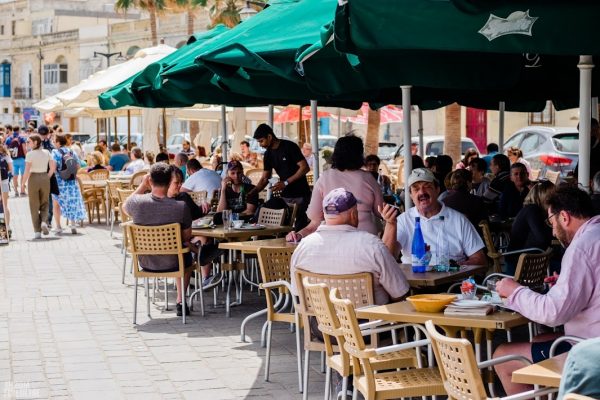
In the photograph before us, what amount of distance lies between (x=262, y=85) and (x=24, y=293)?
4017mm

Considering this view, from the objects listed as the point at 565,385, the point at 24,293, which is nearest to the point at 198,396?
the point at 565,385

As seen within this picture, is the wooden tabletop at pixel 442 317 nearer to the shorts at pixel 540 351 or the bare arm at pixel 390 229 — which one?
the shorts at pixel 540 351

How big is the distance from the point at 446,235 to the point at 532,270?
36.2 inches

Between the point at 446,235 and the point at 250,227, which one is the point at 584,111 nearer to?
the point at 446,235

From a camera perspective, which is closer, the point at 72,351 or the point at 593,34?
the point at 593,34

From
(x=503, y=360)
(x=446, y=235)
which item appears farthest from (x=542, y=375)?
(x=446, y=235)

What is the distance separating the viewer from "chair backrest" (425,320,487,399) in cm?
452

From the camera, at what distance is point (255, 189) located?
1322 cm

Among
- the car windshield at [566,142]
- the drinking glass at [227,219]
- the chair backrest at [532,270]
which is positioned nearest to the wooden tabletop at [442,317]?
the chair backrest at [532,270]

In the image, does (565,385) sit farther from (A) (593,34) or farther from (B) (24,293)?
(B) (24,293)

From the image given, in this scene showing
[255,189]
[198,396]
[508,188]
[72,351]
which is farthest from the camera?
[255,189]

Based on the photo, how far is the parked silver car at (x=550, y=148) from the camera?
74.8 ft

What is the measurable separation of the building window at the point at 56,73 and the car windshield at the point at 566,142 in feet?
194

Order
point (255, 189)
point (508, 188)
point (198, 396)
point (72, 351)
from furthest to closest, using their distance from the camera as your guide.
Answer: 1. point (255, 189)
2. point (508, 188)
3. point (72, 351)
4. point (198, 396)
